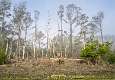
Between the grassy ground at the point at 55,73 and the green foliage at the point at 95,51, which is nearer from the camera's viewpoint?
the grassy ground at the point at 55,73

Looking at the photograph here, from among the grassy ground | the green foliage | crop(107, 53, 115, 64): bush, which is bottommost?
the grassy ground

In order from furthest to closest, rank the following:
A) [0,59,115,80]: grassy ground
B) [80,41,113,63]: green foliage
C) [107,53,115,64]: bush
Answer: [107,53,115,64]: bush → [80,41,113,63]: green foliage → [0,59,115,80]: grassy ground

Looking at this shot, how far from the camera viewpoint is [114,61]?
57875 millimetres

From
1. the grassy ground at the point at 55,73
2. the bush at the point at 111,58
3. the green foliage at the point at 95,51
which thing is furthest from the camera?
the bush at the point at 111,58

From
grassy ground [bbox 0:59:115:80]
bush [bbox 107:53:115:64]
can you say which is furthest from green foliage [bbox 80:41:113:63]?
grassy ground [bbox 0:59:115:80]

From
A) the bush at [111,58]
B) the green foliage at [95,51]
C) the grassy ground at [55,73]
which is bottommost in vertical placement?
the grassy ground at [55,73]

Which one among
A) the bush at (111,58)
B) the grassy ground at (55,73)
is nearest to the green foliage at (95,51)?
the bush at (111,58)

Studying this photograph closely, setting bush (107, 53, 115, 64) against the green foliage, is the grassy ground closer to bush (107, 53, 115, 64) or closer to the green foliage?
the green foliage

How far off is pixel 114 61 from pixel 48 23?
767 inches

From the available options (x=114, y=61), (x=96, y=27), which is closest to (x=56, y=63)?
(x=114, y=61)

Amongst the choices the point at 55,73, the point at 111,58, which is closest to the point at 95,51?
the point at 111,58

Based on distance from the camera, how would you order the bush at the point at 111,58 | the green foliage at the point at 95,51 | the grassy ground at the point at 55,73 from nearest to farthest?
1. the grassy ground at the point at 55,73
2. the green foliage at the point at 95,51
3. the bush at the point at 111,58

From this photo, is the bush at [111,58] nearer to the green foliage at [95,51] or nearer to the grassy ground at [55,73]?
the green foliage at [95,51]

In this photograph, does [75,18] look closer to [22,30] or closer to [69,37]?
[69,37]
